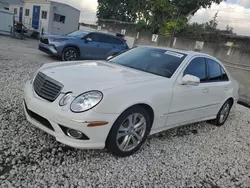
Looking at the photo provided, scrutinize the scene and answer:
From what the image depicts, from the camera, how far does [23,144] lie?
285 centimetres

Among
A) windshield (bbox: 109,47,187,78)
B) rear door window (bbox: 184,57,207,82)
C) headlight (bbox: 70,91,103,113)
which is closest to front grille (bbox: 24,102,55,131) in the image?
headlight (bbox: 70,91,103,113)

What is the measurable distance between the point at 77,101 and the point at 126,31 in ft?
69.3

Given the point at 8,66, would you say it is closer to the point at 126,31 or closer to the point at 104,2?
the point at 126,31

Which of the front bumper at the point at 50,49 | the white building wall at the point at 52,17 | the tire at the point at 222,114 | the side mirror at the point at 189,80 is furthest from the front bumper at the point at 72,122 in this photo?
the white building wall at the point at 52,17

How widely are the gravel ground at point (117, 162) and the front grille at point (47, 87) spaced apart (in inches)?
26.2

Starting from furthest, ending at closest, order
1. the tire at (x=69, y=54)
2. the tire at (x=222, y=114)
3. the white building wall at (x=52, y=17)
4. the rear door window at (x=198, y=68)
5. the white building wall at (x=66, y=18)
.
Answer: the white building wall at (x=66, y=18) < the white building wall at (x=52, y=17) < the tire at (x=69, y=54) < the tire at (x=222, y=114) < the rear door window at (x=198, y=68)

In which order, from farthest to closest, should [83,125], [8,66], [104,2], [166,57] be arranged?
[104,2] → [8,66] → [166,57] → [83,125]

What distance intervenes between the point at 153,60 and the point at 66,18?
67.2 feet

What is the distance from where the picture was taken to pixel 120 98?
261 centimetres

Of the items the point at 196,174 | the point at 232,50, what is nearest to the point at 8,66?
the point at 196,174

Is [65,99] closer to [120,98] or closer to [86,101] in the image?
[86,101]

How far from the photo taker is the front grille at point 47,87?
8.71 feet

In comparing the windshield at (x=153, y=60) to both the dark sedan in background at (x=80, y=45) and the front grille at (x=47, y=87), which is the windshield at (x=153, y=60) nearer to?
the front grille at (x=47, y=87)

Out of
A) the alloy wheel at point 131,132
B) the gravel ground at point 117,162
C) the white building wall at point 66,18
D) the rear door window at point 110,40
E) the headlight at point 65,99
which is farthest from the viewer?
the white building wall at point 66,18
